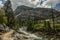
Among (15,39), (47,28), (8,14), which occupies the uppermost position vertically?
(8,14)

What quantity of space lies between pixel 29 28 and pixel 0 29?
190 feet

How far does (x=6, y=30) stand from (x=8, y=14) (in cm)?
3534

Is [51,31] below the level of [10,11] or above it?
below

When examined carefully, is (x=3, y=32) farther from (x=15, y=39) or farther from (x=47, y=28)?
(x=47, y=28)

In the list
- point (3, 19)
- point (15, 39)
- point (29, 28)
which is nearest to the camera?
point (15, 39)

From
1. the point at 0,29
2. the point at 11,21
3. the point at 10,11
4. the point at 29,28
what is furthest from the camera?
the point at 29,28

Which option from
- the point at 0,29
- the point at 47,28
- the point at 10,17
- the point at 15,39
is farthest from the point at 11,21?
the point at 15,39

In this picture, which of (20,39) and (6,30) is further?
(6,30)

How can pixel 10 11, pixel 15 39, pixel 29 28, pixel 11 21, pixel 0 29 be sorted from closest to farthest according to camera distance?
1. pixel 15 39
2. pixel 0 29
3. pixel 11 21
4. pixel 10 11
5. pixel 29 28

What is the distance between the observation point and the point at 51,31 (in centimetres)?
11319

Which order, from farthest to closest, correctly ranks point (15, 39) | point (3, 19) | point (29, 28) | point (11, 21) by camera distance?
point (29, 28) → point (11, 21) → point (3, 19) → point (15, 39)

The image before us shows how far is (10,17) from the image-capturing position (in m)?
115

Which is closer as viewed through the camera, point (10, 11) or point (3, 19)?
point (3, 19)

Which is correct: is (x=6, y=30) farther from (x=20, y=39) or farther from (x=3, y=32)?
(x=20, y=39)
